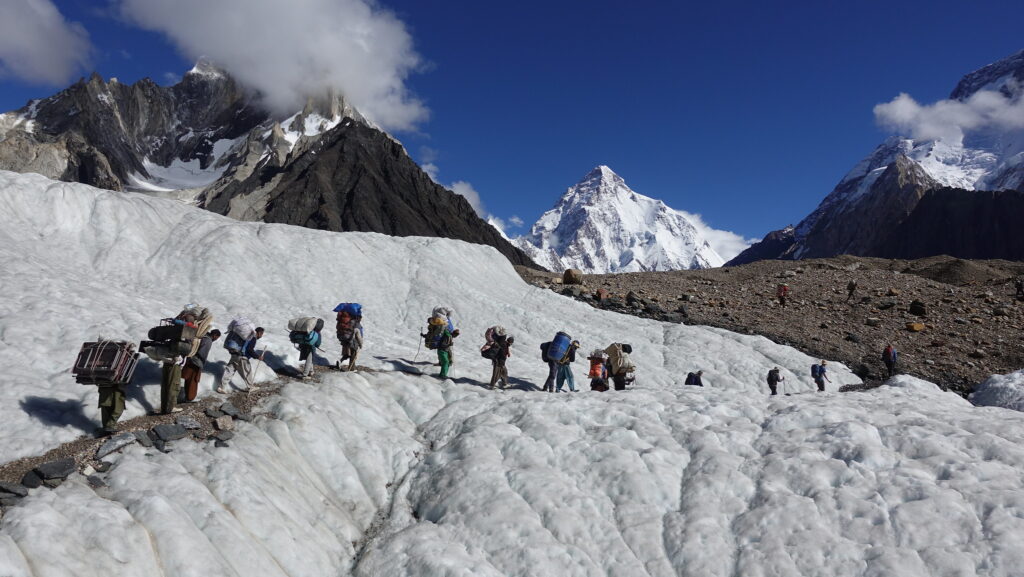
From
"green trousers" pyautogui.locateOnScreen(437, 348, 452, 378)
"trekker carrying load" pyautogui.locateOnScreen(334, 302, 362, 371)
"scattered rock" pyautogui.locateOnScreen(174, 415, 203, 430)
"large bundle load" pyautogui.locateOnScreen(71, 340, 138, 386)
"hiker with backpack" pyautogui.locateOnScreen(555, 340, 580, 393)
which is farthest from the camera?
"hiker with backpack" pyautogui.locateOnScreen(555, 340, 580, 393)

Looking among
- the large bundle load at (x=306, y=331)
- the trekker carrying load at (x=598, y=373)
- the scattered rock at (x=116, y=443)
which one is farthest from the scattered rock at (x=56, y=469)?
the trekker carrying load at (x=598, y=373)

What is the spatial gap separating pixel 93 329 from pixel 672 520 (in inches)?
557

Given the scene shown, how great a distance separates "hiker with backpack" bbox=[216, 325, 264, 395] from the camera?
13.1 metres

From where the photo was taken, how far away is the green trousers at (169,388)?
1132 cm

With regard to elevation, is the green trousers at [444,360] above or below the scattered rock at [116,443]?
above

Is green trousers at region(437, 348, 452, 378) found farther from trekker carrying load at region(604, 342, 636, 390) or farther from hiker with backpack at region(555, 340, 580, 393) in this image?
trekker carrying load at region(604, 342, 636, 390)

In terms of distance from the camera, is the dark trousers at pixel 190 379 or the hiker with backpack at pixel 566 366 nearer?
the dark trousers at pixel 190 379

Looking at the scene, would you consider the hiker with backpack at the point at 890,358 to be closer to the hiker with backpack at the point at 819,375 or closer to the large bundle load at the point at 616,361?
the hiker with backpack at the point at 819,375

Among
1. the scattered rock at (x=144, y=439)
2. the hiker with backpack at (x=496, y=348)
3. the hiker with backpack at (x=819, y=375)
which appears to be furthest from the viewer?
the hiker with backpack at (x=819, y=375)

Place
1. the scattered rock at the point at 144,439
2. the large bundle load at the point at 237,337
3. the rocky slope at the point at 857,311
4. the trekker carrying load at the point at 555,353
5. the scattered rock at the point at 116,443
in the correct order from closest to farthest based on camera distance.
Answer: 1. the scattered rock at the point at 116,443
2. the scattered rock at the point at 144,439
3. the large bundle load at the point at 237,337
4. the trekker carrying load at the point at 555,353
5. the rocky slope at the point at 857,311

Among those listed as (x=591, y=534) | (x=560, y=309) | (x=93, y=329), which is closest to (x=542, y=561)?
(x=591, y=534)

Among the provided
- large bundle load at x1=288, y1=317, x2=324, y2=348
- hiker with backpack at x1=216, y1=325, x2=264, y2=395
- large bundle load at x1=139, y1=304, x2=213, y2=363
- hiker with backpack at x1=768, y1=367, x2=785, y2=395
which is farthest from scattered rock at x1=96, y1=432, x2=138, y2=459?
hiker with backpack at x1=768, y1=367, x2=785, y2=395

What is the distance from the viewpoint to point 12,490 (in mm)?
7562

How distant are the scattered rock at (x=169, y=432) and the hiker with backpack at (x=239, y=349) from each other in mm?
2473
